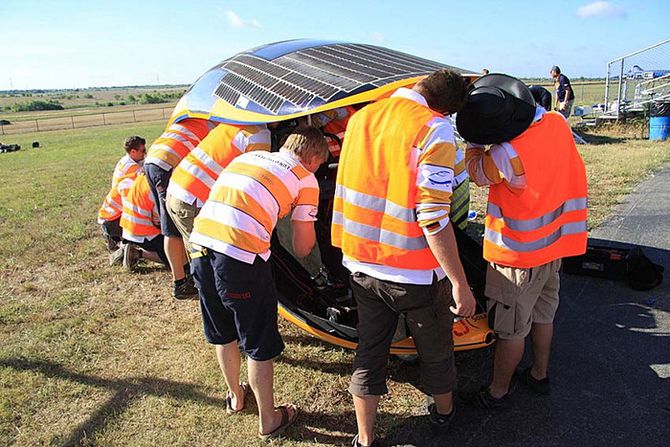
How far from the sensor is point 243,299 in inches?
101

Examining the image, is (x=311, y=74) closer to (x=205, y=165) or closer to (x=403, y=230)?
(x=205, y=165)

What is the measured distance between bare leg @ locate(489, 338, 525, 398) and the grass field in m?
0.42

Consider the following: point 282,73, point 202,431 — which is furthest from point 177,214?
point 202,431

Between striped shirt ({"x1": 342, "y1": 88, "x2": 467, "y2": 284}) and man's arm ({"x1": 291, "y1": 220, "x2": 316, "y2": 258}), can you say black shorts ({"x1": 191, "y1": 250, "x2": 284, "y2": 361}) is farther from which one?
striped shirt ({"x1": 342, "y1": 88, "x2": 467, "y2": 284})

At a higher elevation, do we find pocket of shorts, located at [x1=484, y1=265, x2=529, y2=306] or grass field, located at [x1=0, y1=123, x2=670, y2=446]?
pocket of shorts, located at [x1=484, y1=265, x2=529, y2=306]

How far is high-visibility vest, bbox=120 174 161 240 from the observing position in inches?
197

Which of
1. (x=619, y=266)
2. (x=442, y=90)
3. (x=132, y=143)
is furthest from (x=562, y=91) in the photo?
(x=442, y=90)

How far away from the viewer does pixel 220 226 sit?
2.52 m

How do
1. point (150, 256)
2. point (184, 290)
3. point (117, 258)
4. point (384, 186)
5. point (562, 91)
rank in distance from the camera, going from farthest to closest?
point (562, 91), point (117, 258), point (150, 256), point (184, 290), point (384, 186)

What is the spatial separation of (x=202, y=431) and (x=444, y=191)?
6.31ft

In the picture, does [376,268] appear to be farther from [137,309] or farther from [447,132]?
[137,309]

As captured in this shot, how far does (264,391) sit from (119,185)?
3.68 metres

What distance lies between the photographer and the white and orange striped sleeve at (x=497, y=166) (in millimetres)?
2492

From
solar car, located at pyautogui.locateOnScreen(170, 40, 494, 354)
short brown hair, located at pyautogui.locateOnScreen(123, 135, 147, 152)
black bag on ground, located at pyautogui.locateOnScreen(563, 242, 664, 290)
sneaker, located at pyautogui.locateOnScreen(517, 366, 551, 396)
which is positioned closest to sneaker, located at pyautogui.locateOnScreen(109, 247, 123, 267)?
short brown hair, located at pyautogui.locateOnScreen(123, 135, 147, 152)
